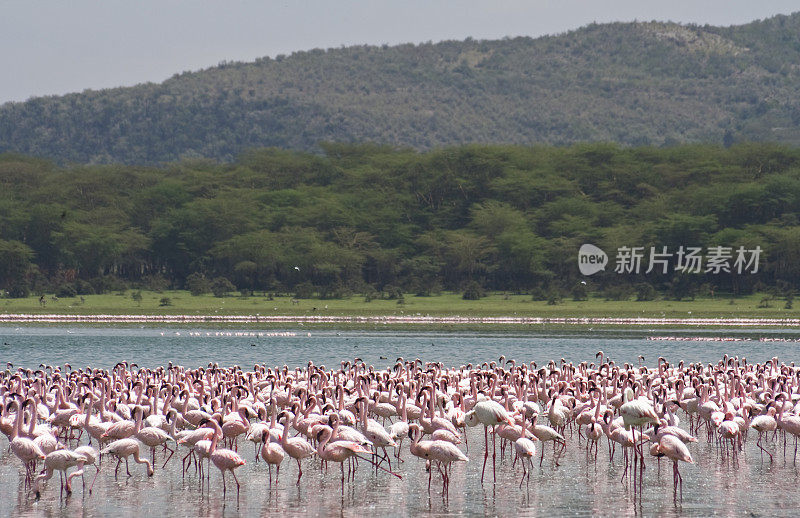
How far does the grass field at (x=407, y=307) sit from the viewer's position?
61781mm

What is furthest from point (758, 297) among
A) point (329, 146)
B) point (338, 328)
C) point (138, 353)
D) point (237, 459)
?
point (237, 459)

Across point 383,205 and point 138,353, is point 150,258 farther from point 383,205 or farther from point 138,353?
point 138,353

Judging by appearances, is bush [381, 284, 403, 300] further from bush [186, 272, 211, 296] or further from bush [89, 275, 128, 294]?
bush [89, 275, 128, 294]

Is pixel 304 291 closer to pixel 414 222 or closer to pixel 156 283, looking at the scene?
pixel 156 283

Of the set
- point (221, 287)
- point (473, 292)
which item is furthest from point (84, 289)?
point (473, 292)

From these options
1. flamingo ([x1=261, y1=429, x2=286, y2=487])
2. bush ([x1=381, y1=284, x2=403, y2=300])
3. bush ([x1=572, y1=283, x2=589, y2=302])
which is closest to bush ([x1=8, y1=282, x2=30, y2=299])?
bush ([x1=381, y1=284, x2=403, y2=300])

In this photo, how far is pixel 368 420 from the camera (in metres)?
16.9

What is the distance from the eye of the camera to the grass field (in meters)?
61.8

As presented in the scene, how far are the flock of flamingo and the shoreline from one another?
97.3 ft

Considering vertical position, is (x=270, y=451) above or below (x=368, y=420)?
below

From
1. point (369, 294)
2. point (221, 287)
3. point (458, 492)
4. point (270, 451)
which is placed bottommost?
point (458, 492)

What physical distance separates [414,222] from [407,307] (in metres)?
31.9

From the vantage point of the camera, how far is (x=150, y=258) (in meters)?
96.6

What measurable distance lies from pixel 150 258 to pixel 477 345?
194 ft
